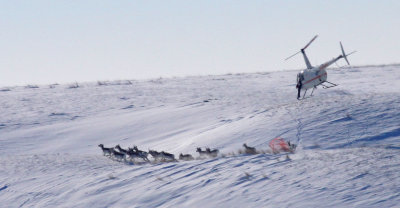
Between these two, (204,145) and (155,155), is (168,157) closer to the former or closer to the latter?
(155,155)

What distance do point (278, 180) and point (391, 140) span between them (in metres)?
6.24

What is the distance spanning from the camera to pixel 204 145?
21031mm

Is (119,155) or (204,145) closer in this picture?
(119,155)


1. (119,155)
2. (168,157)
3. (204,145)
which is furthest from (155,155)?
(204,145)

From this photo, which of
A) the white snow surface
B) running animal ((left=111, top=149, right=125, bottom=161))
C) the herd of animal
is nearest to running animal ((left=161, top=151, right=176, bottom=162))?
the herd of animal

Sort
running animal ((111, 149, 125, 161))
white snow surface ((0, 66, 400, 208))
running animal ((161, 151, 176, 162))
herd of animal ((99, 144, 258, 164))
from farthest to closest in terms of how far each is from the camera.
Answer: running animal ((111, 149, 125, 161)) → running animal ((161, 151, 176, 162)) → herd of animal ((99, 144, 258, 164)) → white snow surface ((0, 66, 400, 208))

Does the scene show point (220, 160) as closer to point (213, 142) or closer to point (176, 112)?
point (213, 142)

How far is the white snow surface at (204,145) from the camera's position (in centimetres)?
1175

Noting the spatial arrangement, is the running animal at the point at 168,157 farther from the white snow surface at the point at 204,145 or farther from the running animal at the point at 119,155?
the running animal at the point at 119,155

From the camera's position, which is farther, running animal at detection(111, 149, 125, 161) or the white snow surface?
running animal at detection(111, 149, 125, 161)

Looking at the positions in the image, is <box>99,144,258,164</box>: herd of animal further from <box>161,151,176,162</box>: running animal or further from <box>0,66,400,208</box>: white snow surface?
<box>0,66,400,208</box>: white snow surface

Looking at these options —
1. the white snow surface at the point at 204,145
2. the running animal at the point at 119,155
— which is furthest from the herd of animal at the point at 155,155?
the white snow surface at the point at 204,145

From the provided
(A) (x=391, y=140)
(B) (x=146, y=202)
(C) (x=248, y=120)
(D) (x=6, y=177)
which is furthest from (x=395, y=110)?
(D) (x=6, y=177)

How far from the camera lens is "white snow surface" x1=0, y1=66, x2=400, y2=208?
38.5 ft
